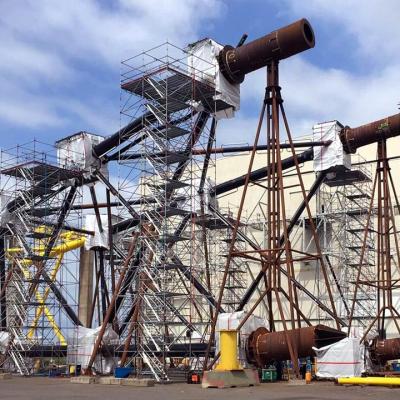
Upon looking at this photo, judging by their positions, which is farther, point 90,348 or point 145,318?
point 90,348

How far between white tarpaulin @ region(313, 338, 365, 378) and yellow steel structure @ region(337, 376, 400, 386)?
3.24ft

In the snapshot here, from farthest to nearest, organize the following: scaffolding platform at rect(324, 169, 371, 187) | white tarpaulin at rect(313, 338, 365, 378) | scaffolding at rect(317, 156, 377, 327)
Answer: scaffolding at rect(317, 156, 377, 327) < scaffolding platform at rect(324, 169, 371, 187) < white tarpaulin at rect(313, 338, 365, 378)

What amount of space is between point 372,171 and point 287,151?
6.78 m

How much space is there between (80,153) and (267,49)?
14316 millimetres

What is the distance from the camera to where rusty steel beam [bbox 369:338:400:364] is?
32.0m

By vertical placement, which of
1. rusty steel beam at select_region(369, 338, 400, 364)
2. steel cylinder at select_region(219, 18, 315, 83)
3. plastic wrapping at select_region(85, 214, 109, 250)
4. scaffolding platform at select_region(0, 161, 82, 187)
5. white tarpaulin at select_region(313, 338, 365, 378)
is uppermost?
steel cylinder at select_region(219, 18, 315, 83)

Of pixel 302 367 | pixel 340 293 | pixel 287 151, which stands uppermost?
pixel 287 151

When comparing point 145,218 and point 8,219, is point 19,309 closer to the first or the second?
point 8,219

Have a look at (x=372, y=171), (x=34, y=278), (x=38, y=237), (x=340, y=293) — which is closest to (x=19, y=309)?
(x=34, y=278)

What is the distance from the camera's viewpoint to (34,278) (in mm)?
37688

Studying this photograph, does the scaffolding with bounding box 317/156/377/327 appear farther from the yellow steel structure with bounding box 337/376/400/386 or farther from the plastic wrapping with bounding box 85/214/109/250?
the yellow steel structure with bounding box 337/376/400/386

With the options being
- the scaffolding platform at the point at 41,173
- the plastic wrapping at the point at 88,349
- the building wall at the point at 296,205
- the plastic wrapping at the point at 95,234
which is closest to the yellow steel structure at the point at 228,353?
the plastic wrapping at the point at 88,349

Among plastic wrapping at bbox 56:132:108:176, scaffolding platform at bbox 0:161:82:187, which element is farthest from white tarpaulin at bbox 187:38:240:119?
scaffolding platform at bbox 0:161:82:187

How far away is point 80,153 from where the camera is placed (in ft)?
131
